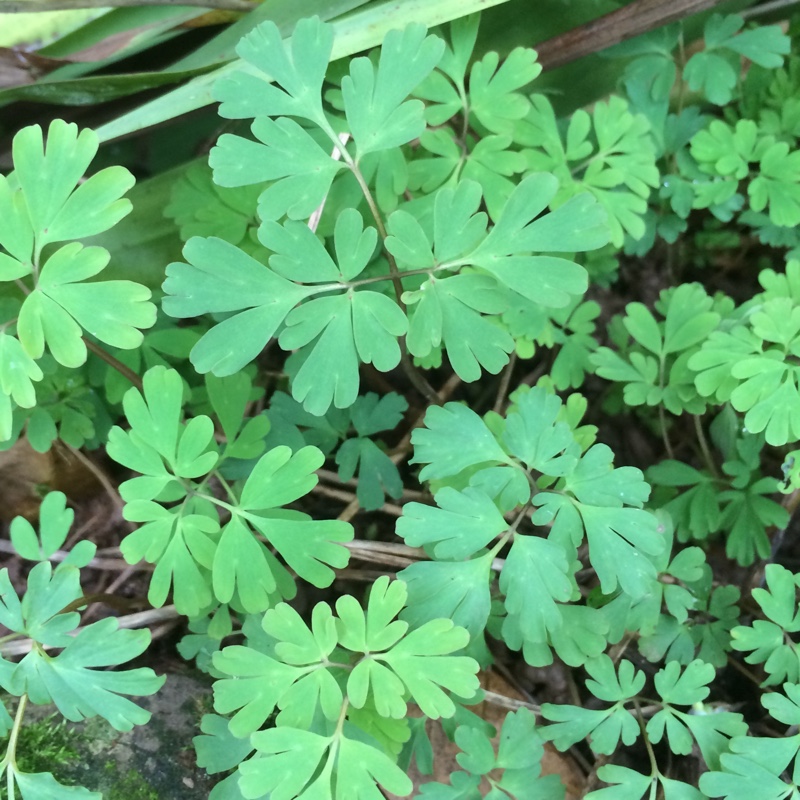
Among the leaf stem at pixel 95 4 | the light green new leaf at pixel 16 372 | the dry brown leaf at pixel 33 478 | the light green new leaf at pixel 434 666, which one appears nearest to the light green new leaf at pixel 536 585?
the light green new leaf at pixel 434 666

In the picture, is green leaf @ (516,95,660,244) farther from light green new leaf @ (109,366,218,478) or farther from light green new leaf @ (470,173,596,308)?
light green new leaf @ (109,366,218,478)

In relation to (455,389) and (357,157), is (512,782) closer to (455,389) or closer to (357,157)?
(455,389)

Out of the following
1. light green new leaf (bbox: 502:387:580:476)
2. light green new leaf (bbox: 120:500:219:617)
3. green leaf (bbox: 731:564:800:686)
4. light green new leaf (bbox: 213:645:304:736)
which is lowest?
green leaf (bbox: 731:564:800:686)

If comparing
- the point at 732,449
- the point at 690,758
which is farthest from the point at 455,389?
the point at 690,758

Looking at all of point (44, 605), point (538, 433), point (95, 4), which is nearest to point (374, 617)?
point (538, 433)

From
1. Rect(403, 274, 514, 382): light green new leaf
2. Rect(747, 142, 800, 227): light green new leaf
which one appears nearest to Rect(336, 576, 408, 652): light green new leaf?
Rect(403, 274, 514, 382): light green new leaf

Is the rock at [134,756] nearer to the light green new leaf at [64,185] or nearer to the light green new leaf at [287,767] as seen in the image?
the light green new leaf at [287,767]
